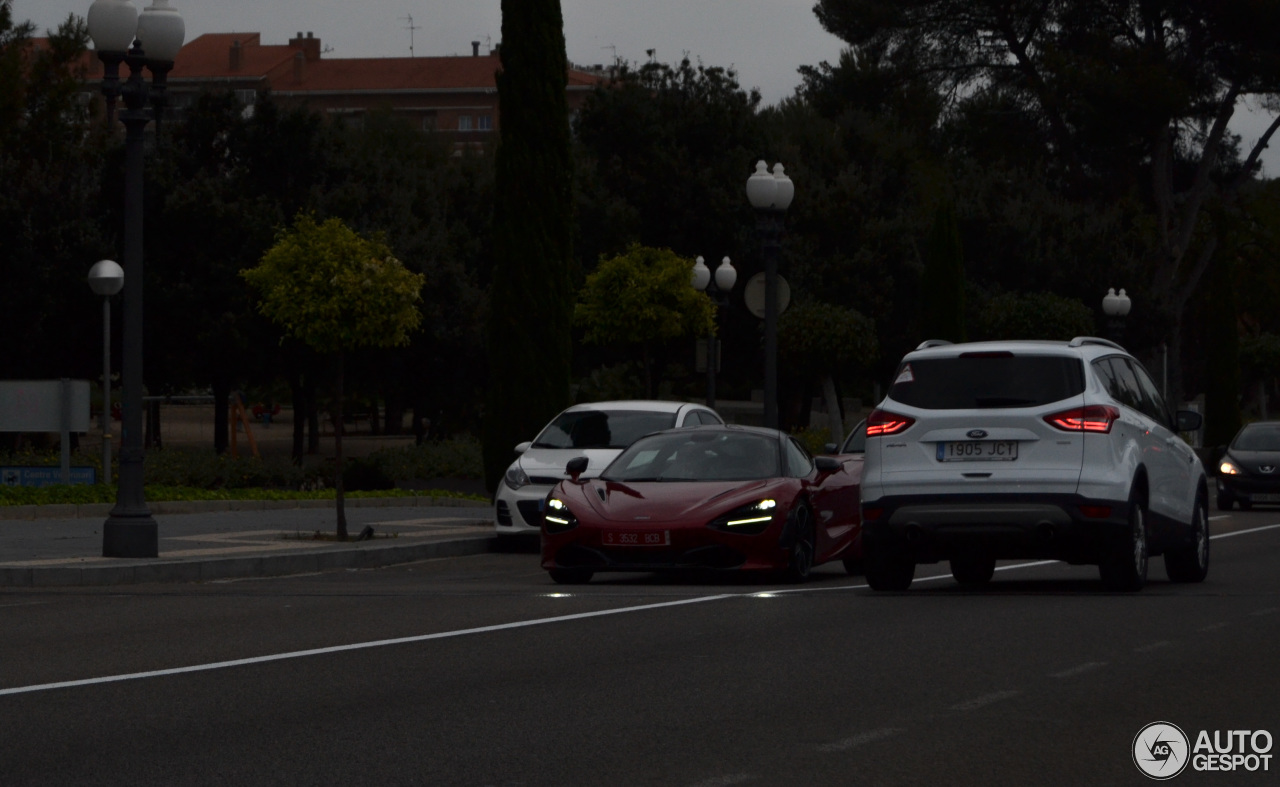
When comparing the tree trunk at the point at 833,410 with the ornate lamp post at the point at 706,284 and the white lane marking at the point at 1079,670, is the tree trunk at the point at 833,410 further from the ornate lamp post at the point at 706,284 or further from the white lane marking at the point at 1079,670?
the white lane marking at the point at 1079,670

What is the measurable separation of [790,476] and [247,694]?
7.88 meters

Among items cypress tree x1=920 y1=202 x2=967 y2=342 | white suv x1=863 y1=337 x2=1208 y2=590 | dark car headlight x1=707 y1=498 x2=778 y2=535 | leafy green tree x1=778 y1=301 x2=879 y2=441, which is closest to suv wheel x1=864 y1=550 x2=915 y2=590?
white suv x1=863 y1=337 x2=1208 y2=590

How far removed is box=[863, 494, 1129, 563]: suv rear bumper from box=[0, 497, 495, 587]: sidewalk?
628 cm

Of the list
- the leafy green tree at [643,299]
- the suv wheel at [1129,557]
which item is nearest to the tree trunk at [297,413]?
the leafy green tree at [643,299]

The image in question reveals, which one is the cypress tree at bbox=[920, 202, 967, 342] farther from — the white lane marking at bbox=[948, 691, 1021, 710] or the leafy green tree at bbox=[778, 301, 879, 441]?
the white lane marking at bbox=[948, 691, 1021, 710]

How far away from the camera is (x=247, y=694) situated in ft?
28.5

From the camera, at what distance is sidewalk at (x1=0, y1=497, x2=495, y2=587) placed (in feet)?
52.9

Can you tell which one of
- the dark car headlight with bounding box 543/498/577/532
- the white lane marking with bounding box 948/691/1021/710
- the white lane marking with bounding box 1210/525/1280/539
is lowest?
the white lane marking with bounding box 1210/525/1280/539

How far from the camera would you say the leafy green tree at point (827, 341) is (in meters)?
46.4

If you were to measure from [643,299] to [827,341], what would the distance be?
15847 millimetres

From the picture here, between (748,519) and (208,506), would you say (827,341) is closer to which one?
(208,506)

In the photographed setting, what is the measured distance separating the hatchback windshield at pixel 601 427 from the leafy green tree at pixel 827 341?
24508mm

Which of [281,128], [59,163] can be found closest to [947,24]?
[281,128]

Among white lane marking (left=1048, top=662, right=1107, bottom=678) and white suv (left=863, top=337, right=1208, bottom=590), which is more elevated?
white suv (left=863, top=337, right=1208, bottom=590)
